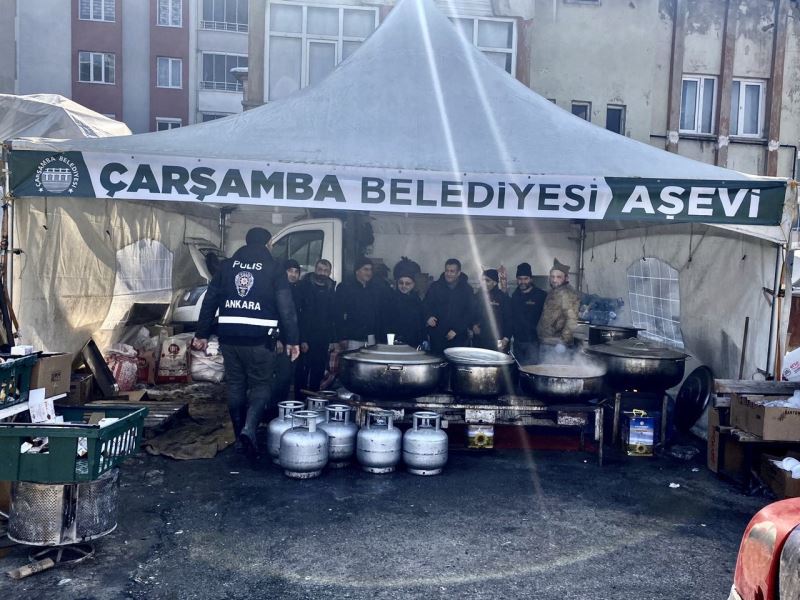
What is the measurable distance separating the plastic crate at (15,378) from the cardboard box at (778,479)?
216 inches

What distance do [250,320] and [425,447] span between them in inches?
74.7

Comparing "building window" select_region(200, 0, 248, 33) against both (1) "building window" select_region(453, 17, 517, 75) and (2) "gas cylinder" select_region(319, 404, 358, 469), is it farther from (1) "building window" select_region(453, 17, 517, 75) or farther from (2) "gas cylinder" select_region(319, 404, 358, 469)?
(2) "gas cylinder" select_region(319, 404, 358, 469)

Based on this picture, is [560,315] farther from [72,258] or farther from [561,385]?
[72,258]

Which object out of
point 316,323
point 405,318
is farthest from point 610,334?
point 316,323

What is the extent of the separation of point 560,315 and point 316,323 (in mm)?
2766

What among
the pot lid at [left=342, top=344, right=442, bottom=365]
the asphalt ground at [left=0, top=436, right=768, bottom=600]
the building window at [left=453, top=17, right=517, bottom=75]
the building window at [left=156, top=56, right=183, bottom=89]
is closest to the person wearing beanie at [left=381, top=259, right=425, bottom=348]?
the pot lid at [left=342, top=344, right=442, bottom=365]

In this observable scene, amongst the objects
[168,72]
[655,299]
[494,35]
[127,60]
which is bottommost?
[655,299]

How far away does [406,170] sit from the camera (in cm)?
604

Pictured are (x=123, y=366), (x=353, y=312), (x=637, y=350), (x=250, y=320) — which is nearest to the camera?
(x=250, y=320)

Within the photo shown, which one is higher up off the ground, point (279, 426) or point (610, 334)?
point (610, 334)

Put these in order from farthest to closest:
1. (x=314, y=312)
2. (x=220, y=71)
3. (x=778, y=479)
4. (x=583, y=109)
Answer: (x=220, y=71) < (x=583, y=109) < (x=314, y=312) < (x=778, y=479)

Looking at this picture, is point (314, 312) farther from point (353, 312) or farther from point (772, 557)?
point (772, 557)

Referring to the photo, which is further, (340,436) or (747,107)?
(747,107)

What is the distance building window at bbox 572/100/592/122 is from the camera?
49.5 ft
